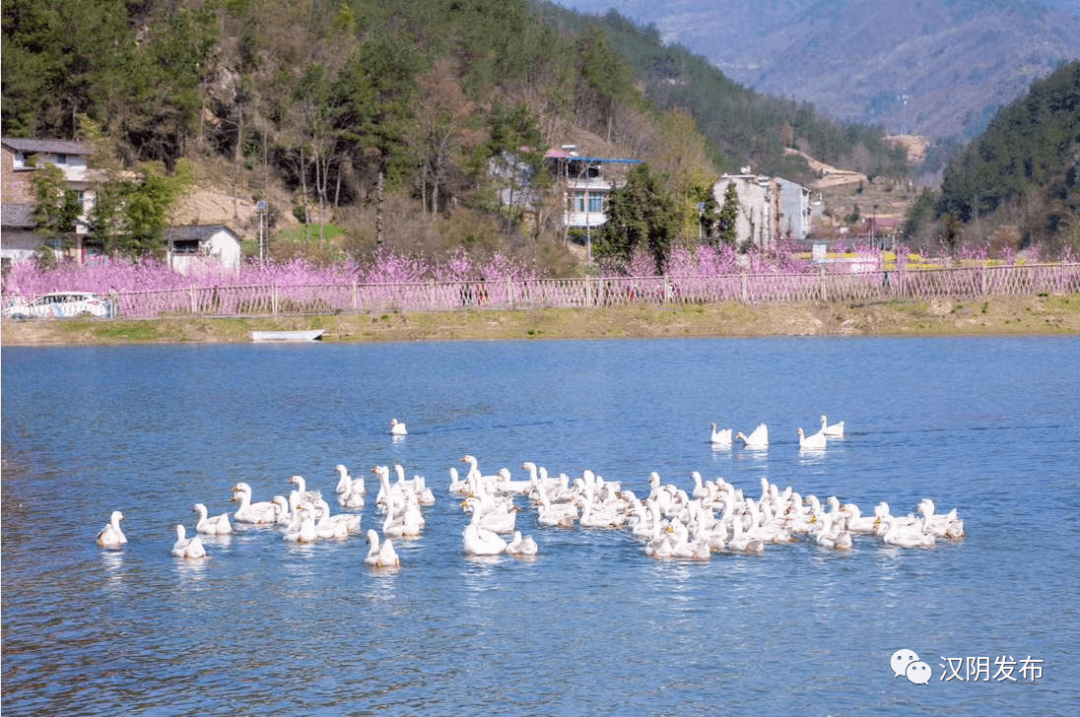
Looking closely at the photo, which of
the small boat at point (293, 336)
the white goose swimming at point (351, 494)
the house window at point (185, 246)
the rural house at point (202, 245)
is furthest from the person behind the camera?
the house window at point (185, 246)

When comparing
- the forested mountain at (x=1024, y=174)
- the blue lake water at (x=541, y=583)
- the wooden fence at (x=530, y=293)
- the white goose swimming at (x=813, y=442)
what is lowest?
the blue lake water at (x=541, y=583)

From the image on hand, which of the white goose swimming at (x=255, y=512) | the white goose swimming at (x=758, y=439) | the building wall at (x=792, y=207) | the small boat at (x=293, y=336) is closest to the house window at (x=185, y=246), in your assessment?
the small boat at (x=293, y=336)

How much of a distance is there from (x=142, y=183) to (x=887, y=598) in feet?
259

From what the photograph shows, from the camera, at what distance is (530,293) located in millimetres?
78062

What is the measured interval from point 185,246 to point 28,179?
10853mm

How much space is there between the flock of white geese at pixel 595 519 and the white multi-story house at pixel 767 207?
302 feet

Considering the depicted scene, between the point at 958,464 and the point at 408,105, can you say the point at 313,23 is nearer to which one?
the point at 408,105

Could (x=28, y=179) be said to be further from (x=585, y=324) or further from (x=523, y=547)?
(x=523, y=547)

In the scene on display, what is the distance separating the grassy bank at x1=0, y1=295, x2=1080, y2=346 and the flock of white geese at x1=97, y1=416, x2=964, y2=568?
42732 millimetres

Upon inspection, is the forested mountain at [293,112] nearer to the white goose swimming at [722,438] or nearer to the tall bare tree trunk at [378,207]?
the tall bare tree trunk at [378,207]

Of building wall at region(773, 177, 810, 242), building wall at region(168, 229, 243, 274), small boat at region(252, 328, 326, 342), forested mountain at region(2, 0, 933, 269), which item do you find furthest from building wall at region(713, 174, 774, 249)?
small boat at region(252, 328, 326, 342)

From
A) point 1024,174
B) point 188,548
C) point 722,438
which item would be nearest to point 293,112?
point 722,438

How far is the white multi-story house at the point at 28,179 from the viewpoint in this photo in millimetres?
92875

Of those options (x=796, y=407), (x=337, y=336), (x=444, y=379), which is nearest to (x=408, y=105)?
(x=337, y=336)
